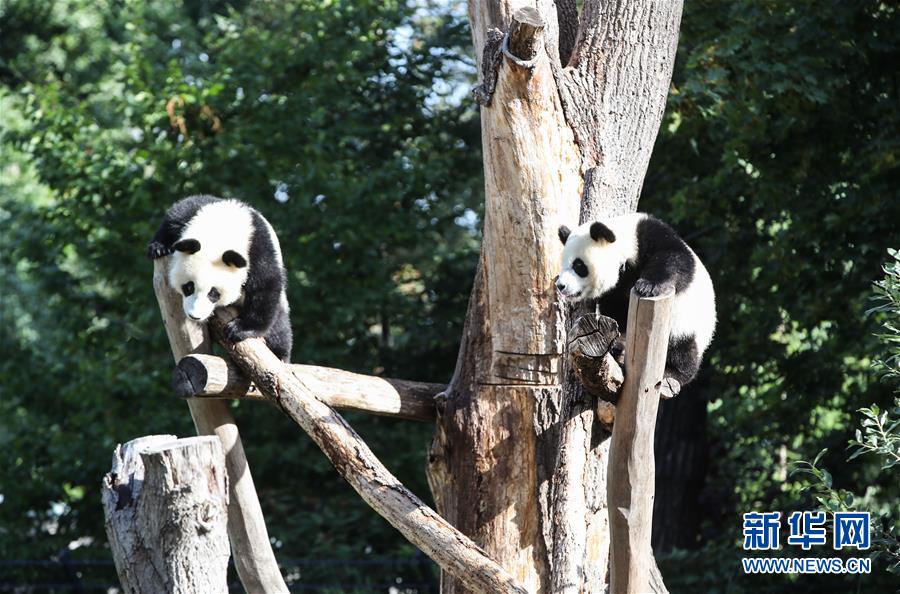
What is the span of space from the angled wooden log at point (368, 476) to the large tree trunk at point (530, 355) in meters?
0.49

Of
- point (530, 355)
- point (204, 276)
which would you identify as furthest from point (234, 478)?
point (530, 355)

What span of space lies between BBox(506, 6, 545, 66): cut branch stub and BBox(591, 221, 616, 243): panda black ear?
2.54 feet

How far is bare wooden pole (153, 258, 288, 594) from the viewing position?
4.64m

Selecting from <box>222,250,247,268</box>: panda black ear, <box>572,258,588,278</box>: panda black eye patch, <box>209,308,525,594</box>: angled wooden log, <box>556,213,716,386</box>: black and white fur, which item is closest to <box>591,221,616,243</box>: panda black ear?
<box>556,213,716,386</box>: black and white fur

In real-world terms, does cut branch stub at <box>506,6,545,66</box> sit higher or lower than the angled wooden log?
higher

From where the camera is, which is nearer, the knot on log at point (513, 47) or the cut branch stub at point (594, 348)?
the cut branch stub at point (594, 348)

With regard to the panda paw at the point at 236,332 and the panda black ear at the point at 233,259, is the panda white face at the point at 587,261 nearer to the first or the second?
the panda paw at the point at 236,332

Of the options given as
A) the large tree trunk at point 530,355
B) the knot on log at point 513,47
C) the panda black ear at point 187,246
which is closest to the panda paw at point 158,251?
A: the panda black ear at point 187,246

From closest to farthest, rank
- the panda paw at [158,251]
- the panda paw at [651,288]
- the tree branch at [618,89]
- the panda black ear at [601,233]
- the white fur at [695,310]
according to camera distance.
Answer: the panda paw at [651,288], the panda black ear at [601,233], the white fur at [695,310], the tree branch at [618,89], the panda paw at [158,251]

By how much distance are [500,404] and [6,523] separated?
666 cm

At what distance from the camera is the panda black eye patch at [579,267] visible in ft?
14.0

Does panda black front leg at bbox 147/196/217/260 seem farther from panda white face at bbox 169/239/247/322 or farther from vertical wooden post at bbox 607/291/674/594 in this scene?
vertical wooden post at bbox 607/291/674/594

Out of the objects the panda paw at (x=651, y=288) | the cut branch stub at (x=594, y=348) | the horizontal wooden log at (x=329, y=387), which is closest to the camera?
the cut branch stub at (x=594, y=348)

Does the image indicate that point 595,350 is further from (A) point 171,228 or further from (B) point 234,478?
(A) point 171,228
